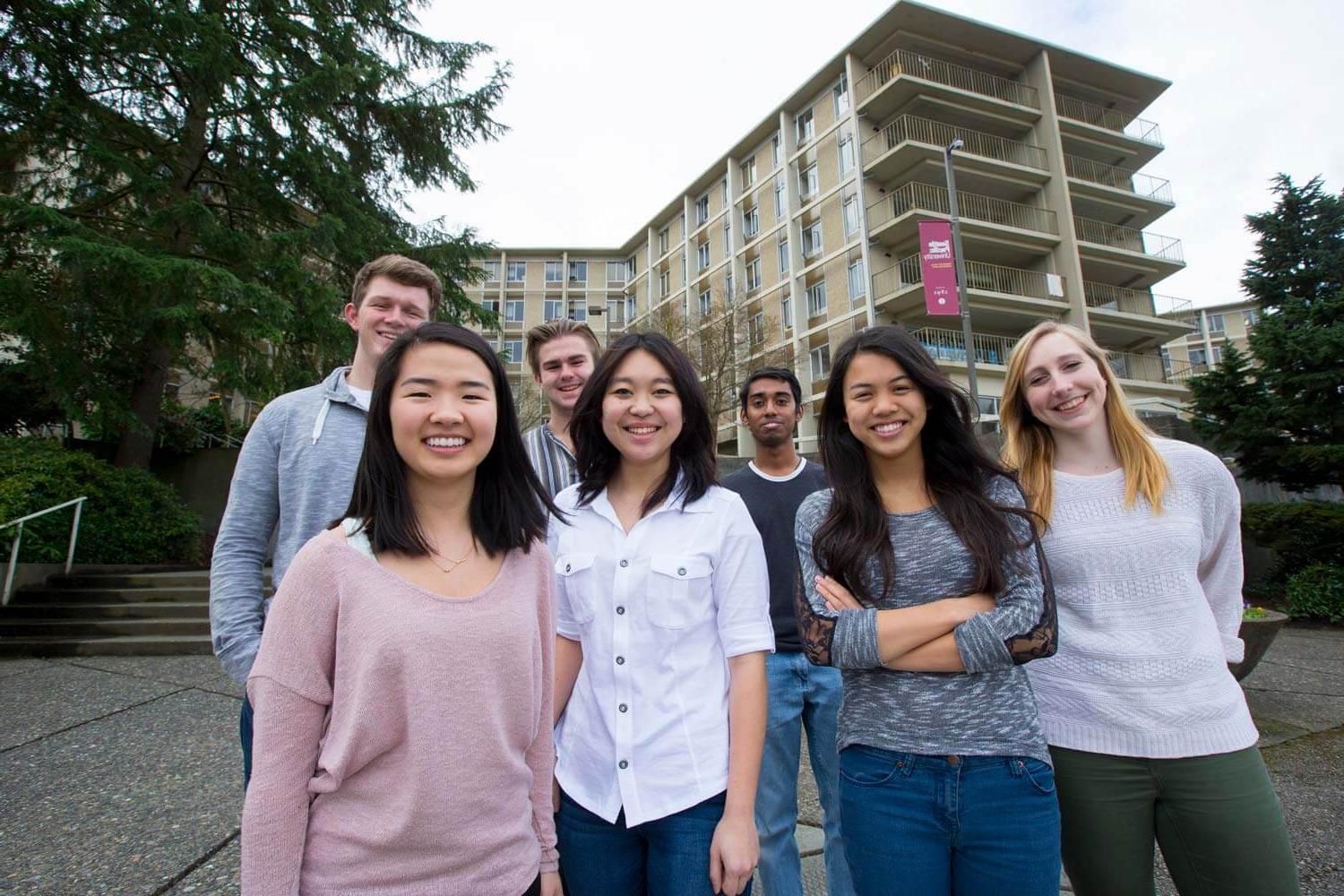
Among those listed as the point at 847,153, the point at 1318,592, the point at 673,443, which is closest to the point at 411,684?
the point at 673,443

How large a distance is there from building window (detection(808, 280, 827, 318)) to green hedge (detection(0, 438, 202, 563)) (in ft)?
76.2

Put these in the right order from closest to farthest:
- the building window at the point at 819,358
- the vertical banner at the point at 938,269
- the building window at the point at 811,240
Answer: the vertical banner at the point at 938,269 → the building window at the point at 819,358 → the building window at the point at 811,240

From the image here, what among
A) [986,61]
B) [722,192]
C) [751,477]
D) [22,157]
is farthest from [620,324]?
[751,477]

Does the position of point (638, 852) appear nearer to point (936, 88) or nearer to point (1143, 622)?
point (1143, 622)

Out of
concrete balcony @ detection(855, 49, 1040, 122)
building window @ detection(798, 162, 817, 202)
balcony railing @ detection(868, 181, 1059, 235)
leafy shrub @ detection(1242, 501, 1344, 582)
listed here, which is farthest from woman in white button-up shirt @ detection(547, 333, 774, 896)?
building window @ detection(798, 162, 817, 202)

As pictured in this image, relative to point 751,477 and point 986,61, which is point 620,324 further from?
point 751,477

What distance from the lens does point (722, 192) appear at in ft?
112

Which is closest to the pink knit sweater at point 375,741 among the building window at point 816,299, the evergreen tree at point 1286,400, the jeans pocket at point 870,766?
the jeans pocket at point 870,766

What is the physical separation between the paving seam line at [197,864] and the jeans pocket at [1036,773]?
10.9 feet

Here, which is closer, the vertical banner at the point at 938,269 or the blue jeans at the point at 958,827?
the blue jeans at the point at 958,827

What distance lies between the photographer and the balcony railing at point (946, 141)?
24297 mm

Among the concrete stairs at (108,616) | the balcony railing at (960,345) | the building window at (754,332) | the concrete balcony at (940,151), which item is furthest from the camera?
the concrete balcony at (940,151)

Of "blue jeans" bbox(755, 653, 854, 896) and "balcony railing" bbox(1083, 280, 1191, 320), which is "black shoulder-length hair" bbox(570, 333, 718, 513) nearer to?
"blue jeans" bbox(755, 653, 854, 896)

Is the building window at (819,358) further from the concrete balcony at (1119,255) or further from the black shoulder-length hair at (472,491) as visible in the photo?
the black shoulder-length hair at (472,491)
